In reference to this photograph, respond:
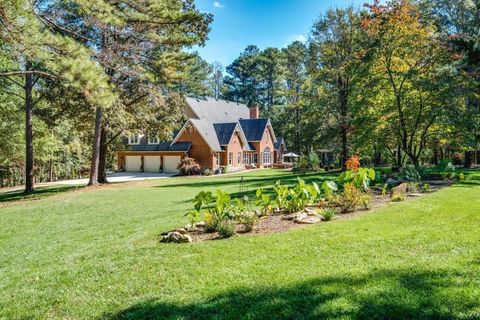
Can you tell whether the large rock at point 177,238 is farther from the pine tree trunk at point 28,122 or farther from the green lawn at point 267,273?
the pine tree trunk at point 28,122

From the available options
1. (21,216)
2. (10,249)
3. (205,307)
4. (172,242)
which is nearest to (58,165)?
(21,216)

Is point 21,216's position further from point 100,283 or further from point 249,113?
point 249,113

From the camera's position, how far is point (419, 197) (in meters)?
10.0

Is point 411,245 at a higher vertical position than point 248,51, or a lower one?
lower

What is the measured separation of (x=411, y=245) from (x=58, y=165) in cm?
3271

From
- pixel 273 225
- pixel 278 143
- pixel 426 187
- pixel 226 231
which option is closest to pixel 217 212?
pixel 226 231

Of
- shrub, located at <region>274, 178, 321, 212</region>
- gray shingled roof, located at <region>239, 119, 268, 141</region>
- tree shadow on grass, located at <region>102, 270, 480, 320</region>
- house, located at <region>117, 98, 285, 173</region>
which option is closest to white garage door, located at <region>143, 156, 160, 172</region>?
house, located at <region>117, 98, 285, 173</region>

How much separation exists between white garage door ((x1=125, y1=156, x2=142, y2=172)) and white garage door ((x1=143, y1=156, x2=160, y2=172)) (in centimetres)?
85

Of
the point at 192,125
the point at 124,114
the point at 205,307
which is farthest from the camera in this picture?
the point at 192,125

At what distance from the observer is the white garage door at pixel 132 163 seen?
128ft

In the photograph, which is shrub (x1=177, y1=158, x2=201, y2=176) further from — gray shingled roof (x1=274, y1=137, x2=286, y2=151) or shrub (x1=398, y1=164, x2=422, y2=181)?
shrub (x1=398, y1=164, x2=422, y2=181)

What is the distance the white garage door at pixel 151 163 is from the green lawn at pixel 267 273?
1175 inches

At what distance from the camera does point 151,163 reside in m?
38.1

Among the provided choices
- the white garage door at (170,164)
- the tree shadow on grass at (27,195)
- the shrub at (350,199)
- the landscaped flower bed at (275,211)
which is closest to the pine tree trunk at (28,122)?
the tree shadow on grass at (27,195)
